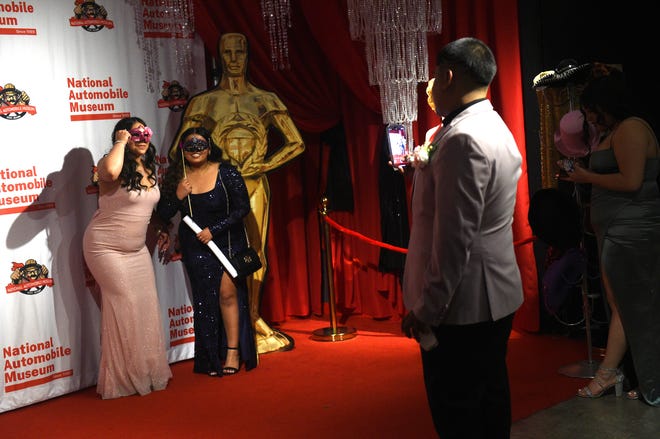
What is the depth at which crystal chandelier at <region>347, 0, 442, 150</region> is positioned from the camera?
15.8 ft

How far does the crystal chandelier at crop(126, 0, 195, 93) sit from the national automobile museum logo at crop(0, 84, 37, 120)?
83 cm

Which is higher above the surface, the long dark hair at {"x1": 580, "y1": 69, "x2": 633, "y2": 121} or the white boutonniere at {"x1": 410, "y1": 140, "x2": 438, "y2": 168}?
the long dark hair at {"x1": 580, "y1": 69, "x2": 633, "y2": 121}

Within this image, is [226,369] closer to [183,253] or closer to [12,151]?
[183,253]

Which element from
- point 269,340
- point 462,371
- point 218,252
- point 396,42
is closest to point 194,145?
point 218,252

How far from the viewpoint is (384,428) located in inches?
151

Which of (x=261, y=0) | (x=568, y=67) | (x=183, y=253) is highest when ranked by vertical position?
(x=261, y=0)

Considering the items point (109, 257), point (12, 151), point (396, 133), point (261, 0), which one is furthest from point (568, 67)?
point (12, 151)

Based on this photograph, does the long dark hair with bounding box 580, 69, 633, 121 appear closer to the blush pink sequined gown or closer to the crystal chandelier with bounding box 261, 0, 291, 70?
the crystal chandelier with bounding box 261, 0, 291, 70

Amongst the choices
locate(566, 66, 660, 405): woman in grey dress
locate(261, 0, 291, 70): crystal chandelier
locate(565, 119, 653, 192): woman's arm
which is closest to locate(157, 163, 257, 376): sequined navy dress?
locate(261, 0, 291, 70): crystal chandelier

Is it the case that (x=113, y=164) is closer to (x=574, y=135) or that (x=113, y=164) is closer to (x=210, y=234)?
(x=210, y=234)

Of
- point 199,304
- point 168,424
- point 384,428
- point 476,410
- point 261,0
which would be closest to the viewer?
point 476,410

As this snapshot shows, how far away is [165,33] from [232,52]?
20.6 inches

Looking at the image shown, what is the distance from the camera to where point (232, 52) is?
514cm

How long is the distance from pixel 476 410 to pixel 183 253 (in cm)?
292
